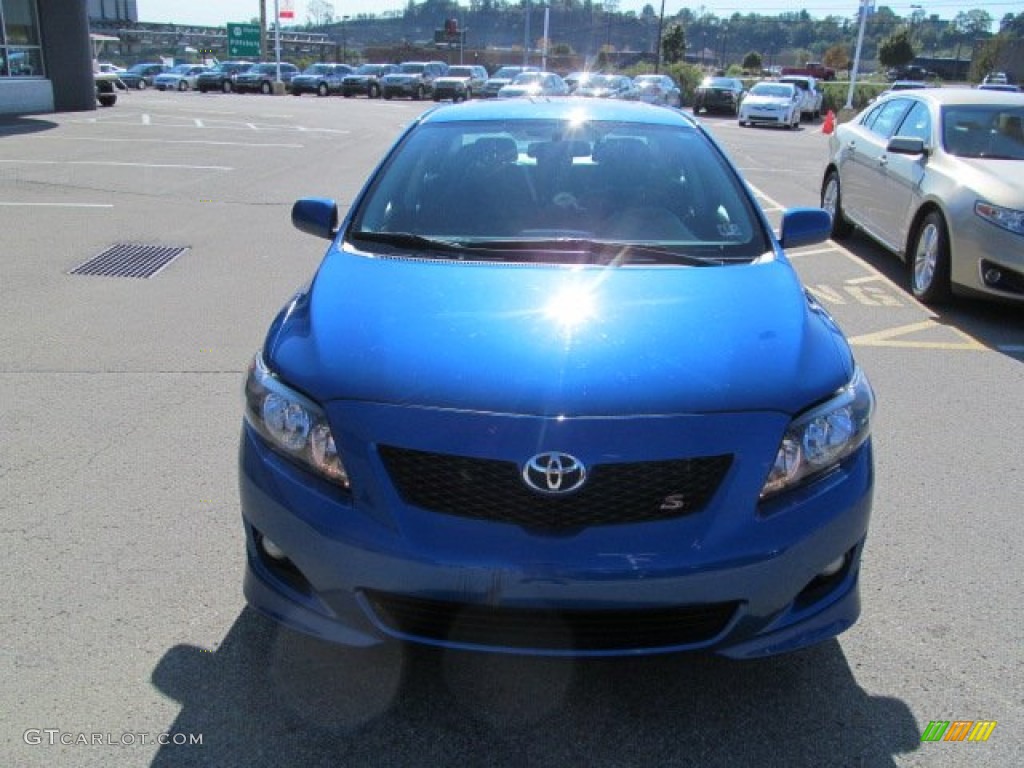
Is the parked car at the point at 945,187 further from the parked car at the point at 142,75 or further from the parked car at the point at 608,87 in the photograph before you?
the parked car at the point at 142,75

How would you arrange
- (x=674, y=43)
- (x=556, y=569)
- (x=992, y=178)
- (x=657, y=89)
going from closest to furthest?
(x=556, y=569) < (x=992, y=178) < (x=657, y=89) < (x=674, y=43)

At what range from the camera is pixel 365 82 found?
1734 inches

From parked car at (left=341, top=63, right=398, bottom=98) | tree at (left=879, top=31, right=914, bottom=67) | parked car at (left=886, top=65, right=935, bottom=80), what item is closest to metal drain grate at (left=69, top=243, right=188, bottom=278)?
parked car at (left=341, top=63, right=398, bottom=98)

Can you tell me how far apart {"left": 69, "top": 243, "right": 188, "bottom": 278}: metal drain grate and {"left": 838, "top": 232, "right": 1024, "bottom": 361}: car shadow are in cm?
639

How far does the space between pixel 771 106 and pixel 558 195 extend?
28393mm

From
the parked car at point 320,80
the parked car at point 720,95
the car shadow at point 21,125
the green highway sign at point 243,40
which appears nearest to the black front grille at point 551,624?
the car shadow at point 21,125

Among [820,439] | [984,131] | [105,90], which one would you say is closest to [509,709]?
[820,439]

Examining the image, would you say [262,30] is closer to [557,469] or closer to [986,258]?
[986,258]

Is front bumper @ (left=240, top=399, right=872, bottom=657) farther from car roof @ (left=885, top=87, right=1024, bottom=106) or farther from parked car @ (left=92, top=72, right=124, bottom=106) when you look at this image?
parked car @ (left=92, top=72, right=124, bottom=106)

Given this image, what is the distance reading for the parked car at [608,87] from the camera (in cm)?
3309

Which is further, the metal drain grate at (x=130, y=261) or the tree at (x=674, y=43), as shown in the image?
the tree at (x=674, y=43)

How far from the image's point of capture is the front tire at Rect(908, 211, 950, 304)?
6.96m

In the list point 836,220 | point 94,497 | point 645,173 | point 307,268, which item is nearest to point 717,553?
point 645,173

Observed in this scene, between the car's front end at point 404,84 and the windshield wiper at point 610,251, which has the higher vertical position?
the windshield wiper at point 610,251
